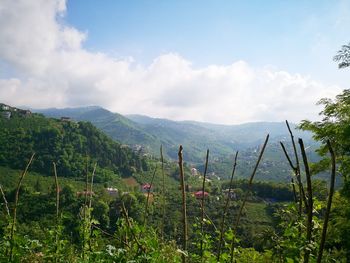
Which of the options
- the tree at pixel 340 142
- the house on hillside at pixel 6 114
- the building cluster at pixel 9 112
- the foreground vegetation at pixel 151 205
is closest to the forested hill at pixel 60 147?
the foreground vegetation at pixel 151 205

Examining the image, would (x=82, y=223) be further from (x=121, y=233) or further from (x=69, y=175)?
(x=69, y=175)

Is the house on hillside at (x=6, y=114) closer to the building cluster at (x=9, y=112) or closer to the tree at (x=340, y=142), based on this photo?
the building cluster at (x=9, y=112)

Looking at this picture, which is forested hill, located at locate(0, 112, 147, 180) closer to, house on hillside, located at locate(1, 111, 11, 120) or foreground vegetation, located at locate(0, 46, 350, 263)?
foreground vegetation, located at locate(0, 46, 350, 263)

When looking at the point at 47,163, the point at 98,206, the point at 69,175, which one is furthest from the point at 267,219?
the point at 47,163

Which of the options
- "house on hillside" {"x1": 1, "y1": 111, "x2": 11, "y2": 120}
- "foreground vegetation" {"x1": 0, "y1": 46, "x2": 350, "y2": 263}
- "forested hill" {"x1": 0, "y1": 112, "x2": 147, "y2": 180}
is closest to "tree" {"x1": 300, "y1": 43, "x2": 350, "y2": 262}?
"foreground vegetation" {"x1": 0, "y1": 46, "x2": 350, "y2": 263}

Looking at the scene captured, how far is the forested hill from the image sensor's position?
4887 inches

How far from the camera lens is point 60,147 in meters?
135

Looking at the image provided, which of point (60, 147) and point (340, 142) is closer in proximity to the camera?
point (340, 142)

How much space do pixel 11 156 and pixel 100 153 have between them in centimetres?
3875

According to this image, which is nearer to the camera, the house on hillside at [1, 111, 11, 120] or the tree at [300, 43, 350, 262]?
the tree at [300, 43, 350, 262]

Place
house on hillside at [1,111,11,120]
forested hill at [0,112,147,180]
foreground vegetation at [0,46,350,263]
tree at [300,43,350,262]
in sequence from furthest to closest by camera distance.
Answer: house on hillside at [1,111,11,120]
forested hill at [0,112,147,180]
tree at [300,43,350,262]
foreground vegetation at [0,46,350,263]

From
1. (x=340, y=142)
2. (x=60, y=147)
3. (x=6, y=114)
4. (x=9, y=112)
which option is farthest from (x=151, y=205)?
(x=9, y=112)

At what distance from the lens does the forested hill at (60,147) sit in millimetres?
124125

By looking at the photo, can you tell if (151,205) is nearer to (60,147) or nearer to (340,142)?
(340,142)
